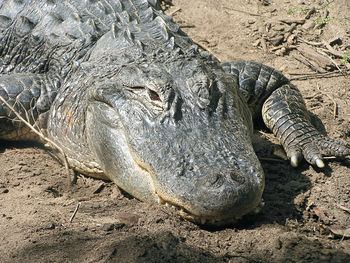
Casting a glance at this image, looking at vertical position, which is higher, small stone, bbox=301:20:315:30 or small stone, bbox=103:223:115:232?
small stone, bbox=301:20:315:30

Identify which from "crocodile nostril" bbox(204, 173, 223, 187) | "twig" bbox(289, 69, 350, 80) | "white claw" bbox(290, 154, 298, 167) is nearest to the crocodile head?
"crocodile nostril" bbox(204, 173, 223, 187)

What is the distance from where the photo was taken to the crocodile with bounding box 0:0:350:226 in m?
3.00

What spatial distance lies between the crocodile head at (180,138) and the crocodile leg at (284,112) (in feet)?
2.26

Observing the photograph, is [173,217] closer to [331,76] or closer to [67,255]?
[67,255]

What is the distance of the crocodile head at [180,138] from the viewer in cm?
288

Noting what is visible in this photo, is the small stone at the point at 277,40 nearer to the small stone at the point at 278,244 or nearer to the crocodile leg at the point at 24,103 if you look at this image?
the crocodile leg at the point at 24,103

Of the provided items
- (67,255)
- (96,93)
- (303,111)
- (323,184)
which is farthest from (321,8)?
(67,255)

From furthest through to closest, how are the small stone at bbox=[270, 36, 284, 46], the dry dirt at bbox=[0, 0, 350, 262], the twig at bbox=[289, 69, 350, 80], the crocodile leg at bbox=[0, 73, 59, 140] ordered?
1. the small stone at bbox=[270, 36, 284, 46]
2. the twig at bbox=[289, 69, 350, 80]
3. the crocodile leg at bbox=[0, 73, 59, 140]
4. the dry dirt at bbox=[0, 0, 350, 262]

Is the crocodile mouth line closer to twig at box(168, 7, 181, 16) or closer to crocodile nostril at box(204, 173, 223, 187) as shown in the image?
crocodile nostril at box(204, 173, 223, 187)

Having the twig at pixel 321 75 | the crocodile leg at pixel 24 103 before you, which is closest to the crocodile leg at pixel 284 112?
the twig at pixel 321 75

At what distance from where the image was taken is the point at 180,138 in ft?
10.4

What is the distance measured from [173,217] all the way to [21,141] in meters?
2.28

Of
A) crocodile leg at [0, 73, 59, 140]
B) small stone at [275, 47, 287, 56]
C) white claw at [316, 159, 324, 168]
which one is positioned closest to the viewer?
white claw at [316, 159, 324, 168]

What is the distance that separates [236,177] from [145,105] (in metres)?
0.94
